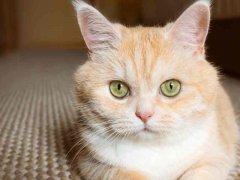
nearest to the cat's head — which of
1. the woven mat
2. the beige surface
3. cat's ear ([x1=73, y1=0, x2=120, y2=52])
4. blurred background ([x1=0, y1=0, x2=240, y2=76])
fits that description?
cat's ear ([x1=73, y1=0, x2=120, y2=52])

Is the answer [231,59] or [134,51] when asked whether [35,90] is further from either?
[134,51]

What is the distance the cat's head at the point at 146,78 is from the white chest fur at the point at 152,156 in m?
0.03

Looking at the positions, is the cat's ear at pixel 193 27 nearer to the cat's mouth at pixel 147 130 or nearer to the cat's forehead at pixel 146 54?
the cat's forehead at pixel 146 54

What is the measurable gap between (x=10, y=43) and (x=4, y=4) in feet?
1.64

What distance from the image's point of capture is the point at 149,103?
900 mm

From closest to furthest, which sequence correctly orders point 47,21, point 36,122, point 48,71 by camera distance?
point 36,122 → point 48,71 → point 47,21

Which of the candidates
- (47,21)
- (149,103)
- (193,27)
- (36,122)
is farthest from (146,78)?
(47,21)

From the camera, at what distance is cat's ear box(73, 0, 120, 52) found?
98 cm

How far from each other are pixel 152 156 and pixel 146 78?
184 mm

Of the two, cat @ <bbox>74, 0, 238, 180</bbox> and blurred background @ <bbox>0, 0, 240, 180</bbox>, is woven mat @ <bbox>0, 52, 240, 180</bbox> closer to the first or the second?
blurred background @ <bbox>0, 0, 240, 180</bbox>

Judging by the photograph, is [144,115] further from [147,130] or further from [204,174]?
[204,174]

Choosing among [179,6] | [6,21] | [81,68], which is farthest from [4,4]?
[81,68]

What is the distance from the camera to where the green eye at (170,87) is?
938 millimetres

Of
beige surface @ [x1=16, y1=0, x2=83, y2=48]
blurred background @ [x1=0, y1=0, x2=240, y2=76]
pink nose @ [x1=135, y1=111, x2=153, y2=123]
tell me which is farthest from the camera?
beige surface @ [x1=16, y1=0, x2=83, y2=48]
